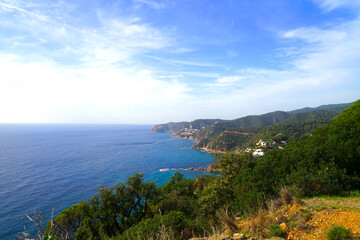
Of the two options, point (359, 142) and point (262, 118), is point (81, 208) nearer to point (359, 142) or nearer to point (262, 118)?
point (359, 142)

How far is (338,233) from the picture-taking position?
196 inches

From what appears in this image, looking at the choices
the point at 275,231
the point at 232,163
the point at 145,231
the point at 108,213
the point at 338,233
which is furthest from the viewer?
the point at 108,213

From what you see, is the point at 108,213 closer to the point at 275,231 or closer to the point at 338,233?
the point at 275,231

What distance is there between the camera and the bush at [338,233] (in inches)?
190

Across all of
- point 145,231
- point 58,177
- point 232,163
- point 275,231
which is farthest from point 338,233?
point 58,177

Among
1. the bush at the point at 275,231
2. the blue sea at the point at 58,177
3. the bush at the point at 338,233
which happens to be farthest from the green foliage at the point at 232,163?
the blue sea at the point at 58,177

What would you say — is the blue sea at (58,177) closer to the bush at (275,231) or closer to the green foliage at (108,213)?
the green foliage at (108,213)

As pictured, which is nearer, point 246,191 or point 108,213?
point 246,191

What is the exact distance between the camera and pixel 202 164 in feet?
251

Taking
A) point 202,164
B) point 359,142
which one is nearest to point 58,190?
point 202,164

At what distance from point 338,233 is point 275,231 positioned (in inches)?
68.8

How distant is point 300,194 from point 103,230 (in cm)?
2071

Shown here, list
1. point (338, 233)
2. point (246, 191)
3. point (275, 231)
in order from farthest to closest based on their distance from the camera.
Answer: point (246, 191)
point (275, 231)
point (338, 233)

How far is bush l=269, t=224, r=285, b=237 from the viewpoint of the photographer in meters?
5.90
